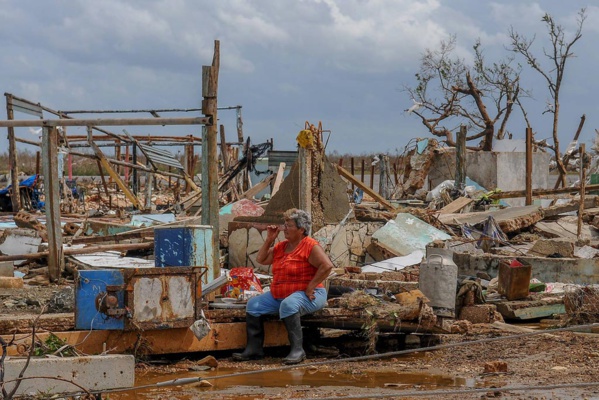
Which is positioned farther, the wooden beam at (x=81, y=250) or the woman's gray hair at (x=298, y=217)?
the wooden beam at (x=81, y=250)

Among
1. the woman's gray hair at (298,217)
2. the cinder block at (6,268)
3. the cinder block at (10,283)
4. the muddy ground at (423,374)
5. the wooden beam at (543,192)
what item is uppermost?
the wooden beam at (543,192)

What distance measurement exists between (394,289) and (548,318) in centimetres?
184

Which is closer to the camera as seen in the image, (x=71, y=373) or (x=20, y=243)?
(x=71, y=373)

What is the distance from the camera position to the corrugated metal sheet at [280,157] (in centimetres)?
2352

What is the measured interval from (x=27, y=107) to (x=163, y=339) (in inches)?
530

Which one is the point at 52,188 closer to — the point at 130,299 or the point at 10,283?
the point at 10,283

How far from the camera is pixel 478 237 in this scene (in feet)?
51.7

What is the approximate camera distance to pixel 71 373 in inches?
263

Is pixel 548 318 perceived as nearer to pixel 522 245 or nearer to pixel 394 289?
pixel 394 289

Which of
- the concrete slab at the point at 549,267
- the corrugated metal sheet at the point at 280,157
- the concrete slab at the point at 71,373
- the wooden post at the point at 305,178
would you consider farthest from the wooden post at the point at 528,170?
the concrete slab at the point at 71,373

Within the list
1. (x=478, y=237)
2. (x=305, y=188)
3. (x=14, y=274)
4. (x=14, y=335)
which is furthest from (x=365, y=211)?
(x=14, y=335)

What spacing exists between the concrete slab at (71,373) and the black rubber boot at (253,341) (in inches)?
70.4

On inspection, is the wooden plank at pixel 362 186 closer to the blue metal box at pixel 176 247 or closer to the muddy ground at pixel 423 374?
the blue metal box at pixel 176 247

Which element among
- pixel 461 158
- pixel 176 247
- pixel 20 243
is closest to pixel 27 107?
pixel 20 243
